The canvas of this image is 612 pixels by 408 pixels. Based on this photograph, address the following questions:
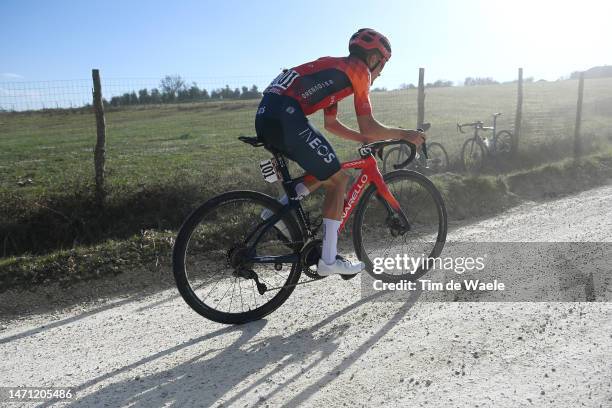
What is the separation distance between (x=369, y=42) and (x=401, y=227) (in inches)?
71.1

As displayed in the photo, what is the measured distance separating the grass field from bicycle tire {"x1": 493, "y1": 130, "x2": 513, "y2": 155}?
42cm

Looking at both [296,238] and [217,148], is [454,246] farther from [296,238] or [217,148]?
[217,148]

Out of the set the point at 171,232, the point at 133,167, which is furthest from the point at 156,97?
the point at 171,232

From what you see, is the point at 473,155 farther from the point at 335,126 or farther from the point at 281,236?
the point at 281,236

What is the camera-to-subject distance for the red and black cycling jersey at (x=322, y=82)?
13.1 ft

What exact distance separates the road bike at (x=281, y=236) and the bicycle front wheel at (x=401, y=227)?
0.01 metres

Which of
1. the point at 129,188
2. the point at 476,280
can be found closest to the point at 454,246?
the point at 476,280

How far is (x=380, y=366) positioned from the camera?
11.0ft

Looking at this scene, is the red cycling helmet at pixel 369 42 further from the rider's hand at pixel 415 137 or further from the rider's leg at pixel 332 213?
the rider's leg at pixel 332 213

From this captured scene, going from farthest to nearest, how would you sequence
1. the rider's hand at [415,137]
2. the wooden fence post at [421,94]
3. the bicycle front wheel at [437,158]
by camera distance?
the bicycle front wheel at [437,158]
the wooden fence post at [421,94]
the rider's hand at [415,137]

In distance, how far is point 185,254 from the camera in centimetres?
389

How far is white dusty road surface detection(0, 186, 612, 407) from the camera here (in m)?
3.03

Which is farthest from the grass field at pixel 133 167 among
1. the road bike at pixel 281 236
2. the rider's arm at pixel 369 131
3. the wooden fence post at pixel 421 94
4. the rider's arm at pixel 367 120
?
the rider's arm at pixel 367 120

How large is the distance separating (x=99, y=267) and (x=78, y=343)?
163 cm
